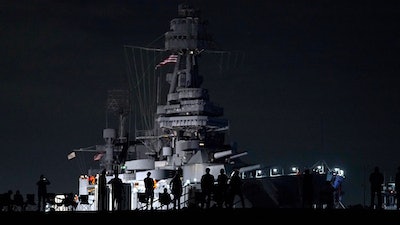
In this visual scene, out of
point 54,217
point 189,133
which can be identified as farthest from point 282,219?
point 189,133

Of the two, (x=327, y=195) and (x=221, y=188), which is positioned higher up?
(x=327, y=195)

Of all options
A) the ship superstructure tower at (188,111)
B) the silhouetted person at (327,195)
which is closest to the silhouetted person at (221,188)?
the silhouetted person at (327,195)

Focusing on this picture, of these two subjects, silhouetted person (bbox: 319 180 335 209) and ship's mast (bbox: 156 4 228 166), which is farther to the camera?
ship's mast (bbox: 156 4 228 166)

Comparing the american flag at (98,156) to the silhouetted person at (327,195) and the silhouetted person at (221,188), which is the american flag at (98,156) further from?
the silhouetted person at (221,188)

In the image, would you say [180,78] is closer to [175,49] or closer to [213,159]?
[175,49]

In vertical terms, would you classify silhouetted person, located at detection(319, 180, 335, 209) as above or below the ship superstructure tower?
below

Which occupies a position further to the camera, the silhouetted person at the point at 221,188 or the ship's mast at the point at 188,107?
the ship's mast at the point at 188,107

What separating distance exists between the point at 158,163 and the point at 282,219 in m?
72.2

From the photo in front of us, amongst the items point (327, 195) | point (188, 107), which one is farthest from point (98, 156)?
point (327, 195)

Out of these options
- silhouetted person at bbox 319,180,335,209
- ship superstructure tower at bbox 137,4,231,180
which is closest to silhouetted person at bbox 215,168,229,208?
silhouetted person at bbox 319,180,335,209

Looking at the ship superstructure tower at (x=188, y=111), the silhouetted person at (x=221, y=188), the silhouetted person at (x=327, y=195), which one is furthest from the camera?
the ship superstructure tower at (x=188, y=111)

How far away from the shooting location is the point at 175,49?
11606 centimetres

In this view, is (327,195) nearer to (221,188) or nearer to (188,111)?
(221,188)

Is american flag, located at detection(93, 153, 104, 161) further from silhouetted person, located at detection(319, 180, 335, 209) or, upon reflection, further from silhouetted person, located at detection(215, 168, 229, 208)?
silhouetted person, located at detection(215, 168, 229, 208)
